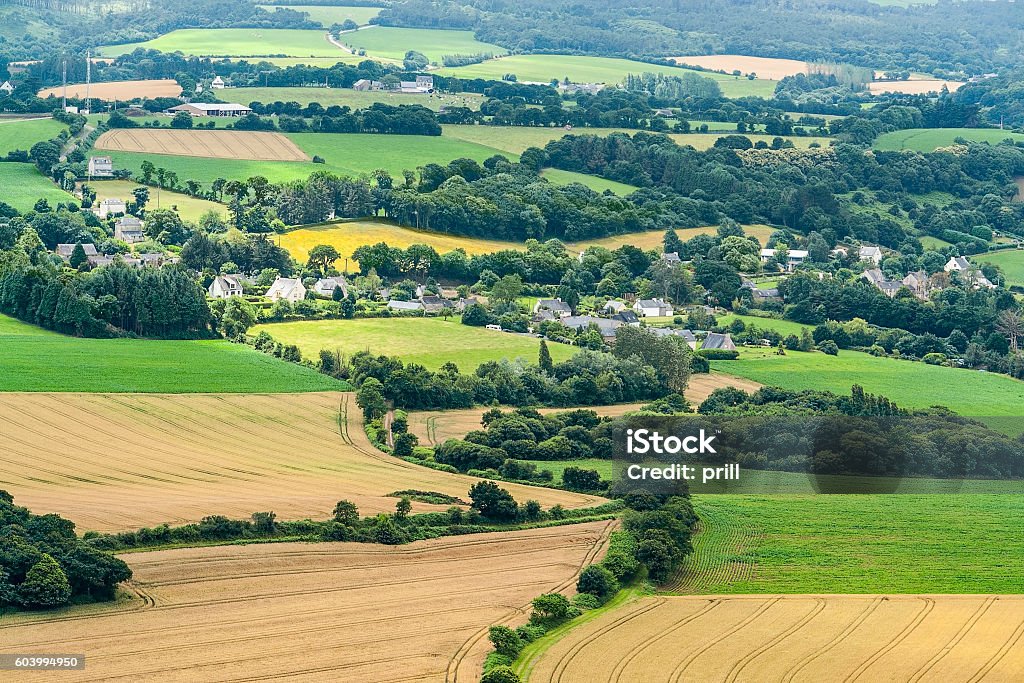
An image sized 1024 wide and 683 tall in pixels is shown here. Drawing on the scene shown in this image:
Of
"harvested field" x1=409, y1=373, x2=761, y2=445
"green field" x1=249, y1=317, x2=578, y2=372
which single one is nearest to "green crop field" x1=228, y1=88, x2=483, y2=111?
"green field" x1=249, y1=317, x2=578, y2=372

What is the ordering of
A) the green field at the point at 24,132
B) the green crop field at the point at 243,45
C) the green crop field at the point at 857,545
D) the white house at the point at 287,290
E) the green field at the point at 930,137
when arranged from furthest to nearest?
1. the green crop field at the point at 243,45
2. the green field at the point at 930,137
3. the green field at the point at 24,132
4. the white house at the point at 287,290
5. the green crop field at the point at 857,545

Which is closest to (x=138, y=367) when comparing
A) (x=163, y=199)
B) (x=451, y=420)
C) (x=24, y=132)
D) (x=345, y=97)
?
(x=451, y=420)

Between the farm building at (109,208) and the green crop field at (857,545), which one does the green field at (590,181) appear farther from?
the green crop field at (857,545)

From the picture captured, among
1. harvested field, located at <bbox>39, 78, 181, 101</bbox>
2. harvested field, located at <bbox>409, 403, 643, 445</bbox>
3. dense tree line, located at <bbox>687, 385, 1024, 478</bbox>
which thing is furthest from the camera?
harvested field, located at <bbox>39, 78, 181, 101</bbox>

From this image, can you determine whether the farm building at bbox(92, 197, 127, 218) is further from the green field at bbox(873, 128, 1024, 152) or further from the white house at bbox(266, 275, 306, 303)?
the green field at bbox(873, 128, 1024, 152)

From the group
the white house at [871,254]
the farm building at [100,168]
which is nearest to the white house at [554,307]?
the white house at [871,254]

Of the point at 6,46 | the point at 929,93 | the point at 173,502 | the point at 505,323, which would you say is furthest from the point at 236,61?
the point at 173,502

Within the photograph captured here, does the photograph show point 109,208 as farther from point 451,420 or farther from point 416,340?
point 451,420
